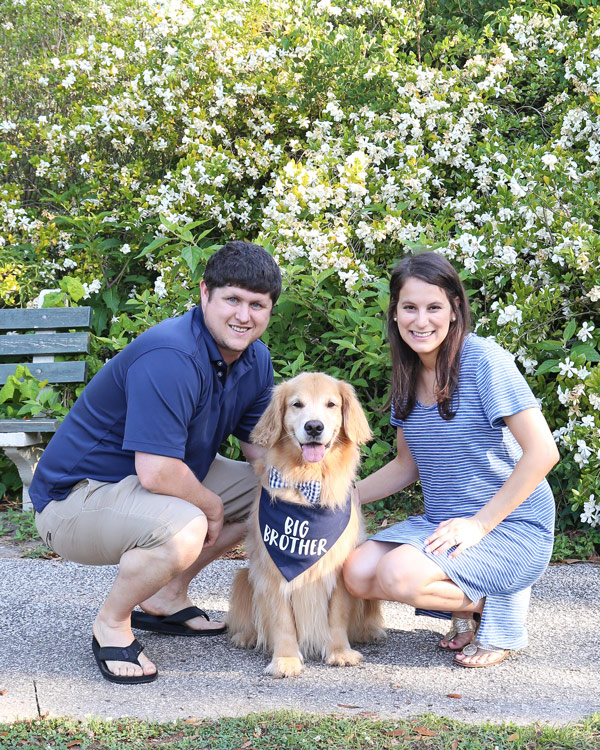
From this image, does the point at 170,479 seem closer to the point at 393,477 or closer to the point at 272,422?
the point at 272,422

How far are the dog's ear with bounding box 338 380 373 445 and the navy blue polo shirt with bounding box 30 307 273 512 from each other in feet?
1.41

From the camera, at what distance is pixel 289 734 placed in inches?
94.8

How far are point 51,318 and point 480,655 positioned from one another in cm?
418

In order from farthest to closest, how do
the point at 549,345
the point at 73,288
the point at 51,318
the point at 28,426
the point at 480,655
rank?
the point at 73,288
the point at 51,318
the point at 28,426
the point at 549,345
the point at 480,655

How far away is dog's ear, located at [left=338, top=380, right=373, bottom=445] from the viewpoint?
10.9ft

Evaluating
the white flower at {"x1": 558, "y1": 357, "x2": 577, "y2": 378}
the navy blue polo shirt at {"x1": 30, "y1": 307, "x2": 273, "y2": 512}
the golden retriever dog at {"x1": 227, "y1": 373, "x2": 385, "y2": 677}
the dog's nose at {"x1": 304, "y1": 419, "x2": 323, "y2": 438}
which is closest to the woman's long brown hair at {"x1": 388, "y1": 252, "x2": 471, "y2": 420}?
the golden retriever dog at {"x1": 227, "y1": 373, "x2": 385, "y2": 677}

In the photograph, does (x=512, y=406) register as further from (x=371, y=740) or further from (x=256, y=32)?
(x=256, y=32)

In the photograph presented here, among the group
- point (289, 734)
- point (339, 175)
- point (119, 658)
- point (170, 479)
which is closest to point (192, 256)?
point (339, 175)

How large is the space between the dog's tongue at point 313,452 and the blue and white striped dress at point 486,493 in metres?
0.41

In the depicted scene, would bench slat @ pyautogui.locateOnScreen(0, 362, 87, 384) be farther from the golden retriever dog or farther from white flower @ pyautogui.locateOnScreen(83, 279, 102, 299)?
the golden retriever dog

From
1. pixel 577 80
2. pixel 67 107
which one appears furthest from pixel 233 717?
pixel 67 107

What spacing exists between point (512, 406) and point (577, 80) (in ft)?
13.0

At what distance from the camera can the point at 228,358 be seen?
3.31 meters

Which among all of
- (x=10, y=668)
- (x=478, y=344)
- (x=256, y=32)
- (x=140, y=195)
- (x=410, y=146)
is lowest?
(x=10, y=668)
